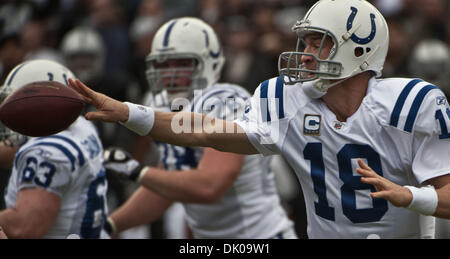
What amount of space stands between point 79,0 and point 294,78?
265 inches

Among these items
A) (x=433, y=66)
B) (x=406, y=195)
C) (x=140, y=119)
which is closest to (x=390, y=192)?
(x=406, y=195)

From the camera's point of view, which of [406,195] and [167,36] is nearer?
[406,195]

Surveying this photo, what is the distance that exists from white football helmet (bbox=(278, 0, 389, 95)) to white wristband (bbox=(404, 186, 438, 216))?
2.16 feet

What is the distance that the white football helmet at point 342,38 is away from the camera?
139 inches

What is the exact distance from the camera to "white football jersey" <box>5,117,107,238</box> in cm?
402

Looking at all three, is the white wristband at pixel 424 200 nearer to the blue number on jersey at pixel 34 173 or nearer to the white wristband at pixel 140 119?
the white wristband at pixel 140 119

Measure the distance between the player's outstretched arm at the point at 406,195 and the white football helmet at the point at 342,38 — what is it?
495mm

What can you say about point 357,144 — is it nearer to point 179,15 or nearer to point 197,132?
point 197,132

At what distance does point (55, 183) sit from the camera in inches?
158

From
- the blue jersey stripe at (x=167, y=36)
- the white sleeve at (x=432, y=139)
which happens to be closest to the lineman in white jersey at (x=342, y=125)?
the white sleeve at (x=432, y=139)

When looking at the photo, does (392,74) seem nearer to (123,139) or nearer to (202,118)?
(123,139)

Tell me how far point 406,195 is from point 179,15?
6.53 meters

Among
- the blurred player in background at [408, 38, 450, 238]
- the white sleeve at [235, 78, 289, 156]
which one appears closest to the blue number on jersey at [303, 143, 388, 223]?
the white sleeve at [235, 78, 289, 156]
